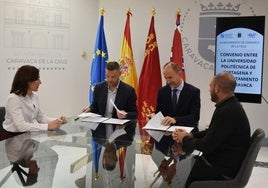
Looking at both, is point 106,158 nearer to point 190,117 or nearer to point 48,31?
point 190,117

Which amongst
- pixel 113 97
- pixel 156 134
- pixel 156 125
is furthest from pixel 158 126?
pixel 113 97

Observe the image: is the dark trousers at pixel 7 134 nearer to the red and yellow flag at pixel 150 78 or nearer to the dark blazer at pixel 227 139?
the dark blazer at pixel 227 139

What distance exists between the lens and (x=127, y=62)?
220 inches

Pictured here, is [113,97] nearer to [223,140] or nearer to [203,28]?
[223,140]

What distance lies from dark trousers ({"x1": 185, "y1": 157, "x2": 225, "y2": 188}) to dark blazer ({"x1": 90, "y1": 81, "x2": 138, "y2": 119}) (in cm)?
130

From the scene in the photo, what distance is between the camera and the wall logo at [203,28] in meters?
5.54

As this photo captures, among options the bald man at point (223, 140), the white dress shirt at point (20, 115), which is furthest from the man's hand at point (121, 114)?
the bald man at point (223, 140)

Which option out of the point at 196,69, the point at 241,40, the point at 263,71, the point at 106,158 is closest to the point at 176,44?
the point at 196,69

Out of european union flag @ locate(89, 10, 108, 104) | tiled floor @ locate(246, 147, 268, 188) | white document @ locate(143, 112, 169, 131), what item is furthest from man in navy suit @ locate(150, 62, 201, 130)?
european union flag @ locate(89, 10, 108, 104)

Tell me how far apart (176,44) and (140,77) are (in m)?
0.77

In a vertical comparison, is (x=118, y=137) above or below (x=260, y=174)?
above

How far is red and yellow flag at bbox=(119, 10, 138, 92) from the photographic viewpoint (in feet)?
18.3

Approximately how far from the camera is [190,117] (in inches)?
132

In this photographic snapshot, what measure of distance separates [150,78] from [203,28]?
1.20m
